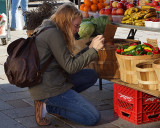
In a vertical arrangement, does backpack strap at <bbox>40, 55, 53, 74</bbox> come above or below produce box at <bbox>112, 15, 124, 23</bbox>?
below

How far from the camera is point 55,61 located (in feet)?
13.0

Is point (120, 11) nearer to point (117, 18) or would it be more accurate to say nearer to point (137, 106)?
point (117, 18)

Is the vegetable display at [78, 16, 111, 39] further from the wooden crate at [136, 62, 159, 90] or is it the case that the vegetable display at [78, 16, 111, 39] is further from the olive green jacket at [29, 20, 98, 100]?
the wooden crate at [136, 62, 159, 90]

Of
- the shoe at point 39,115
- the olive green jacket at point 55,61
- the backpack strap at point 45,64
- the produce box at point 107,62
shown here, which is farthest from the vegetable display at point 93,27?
the shoe at point 39,115

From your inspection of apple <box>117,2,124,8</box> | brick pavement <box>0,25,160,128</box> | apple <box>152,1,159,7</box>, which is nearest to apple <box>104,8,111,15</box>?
apple <box>117,2,124,8</box>

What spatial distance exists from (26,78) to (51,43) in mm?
441

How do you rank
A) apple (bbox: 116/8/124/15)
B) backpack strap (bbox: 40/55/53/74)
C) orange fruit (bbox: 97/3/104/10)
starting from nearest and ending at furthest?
backpack strap (bbox: 40/55/53/74)
apple (bbox: 116/8/124/15)
orange fruit (bbox: 97/3/104/10)

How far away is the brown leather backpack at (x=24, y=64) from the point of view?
3742mm

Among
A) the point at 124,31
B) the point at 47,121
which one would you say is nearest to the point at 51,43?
the point at 47,121

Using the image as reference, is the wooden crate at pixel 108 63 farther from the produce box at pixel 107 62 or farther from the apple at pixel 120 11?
the apple at pixel 120 11

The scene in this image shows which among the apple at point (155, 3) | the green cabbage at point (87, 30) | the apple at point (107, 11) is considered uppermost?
the apple at point (155, 3)

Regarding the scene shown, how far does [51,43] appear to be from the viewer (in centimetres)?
381

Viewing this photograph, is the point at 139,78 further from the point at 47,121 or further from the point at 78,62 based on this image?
the point at 47,121

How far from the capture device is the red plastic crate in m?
4.00
